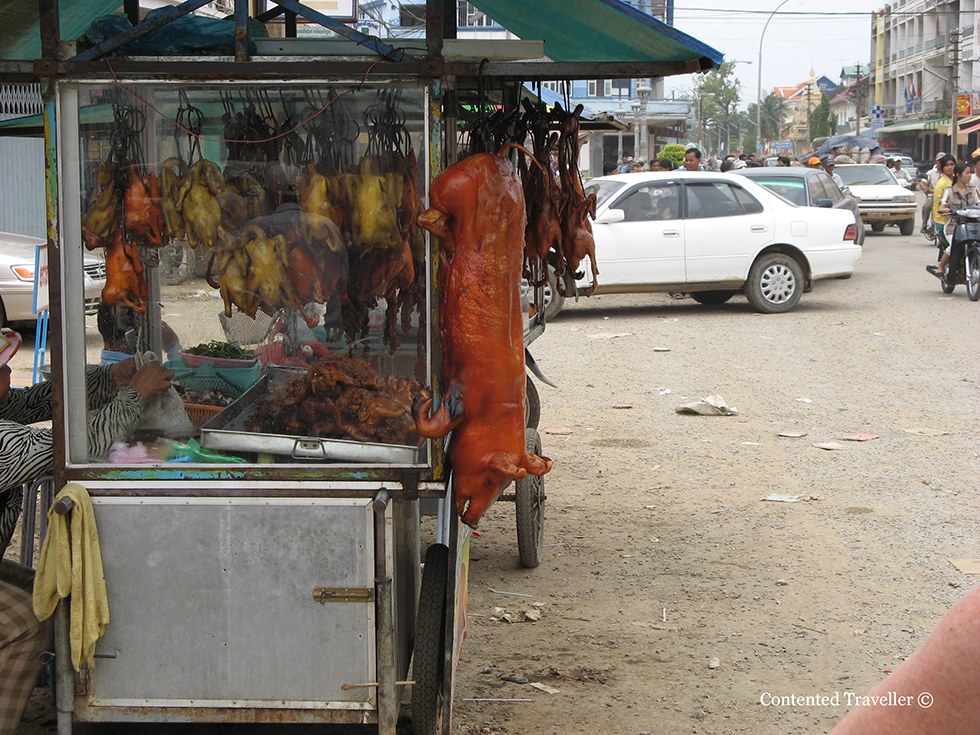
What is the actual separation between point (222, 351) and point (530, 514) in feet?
5.86

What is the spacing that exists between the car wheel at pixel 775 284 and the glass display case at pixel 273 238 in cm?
978

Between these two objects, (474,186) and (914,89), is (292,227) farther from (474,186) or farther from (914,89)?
Answer: (914,89)

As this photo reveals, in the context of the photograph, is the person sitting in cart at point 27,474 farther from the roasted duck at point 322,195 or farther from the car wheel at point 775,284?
the car wheel at point 775,284

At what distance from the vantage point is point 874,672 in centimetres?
386

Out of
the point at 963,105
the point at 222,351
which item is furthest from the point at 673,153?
the point at 222,351

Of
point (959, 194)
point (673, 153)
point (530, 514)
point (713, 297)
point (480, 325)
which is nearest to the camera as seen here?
point (480, 325)

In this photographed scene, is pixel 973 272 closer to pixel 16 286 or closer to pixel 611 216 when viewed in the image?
pixel 611 216

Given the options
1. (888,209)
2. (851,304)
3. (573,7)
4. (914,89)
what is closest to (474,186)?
(573,7)

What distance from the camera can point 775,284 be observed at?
1252 centimetres

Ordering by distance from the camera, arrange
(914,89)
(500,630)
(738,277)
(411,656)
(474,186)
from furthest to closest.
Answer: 1. (914,89)
2. (738,277)
3. (500,630)
4. (411,656)
5. (474,186)

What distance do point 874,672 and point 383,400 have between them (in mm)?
2315

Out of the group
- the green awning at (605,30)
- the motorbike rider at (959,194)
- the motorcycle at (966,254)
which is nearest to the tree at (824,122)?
the motorbike rider at (959,194)

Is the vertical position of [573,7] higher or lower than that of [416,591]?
higher

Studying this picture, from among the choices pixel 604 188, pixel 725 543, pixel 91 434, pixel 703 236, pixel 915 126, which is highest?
pixel 915 126
